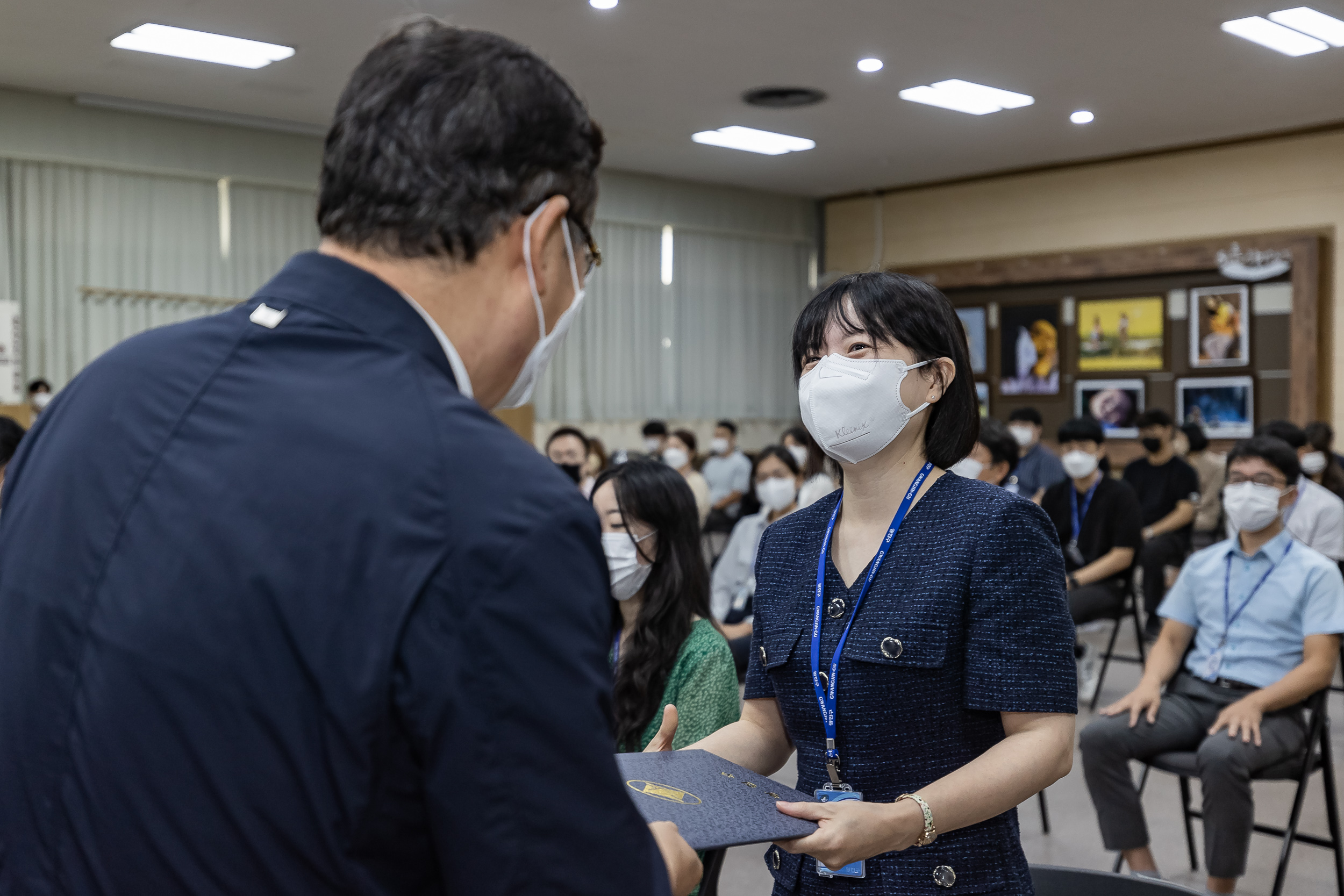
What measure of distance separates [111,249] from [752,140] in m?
5.85

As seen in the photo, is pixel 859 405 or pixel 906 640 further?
pixel 859 405

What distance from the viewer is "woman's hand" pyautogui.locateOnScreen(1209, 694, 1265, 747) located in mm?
3639

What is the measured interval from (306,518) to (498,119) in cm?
35

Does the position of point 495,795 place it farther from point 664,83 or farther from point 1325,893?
point 664,83

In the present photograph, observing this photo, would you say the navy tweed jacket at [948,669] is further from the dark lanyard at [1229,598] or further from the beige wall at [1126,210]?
the beige wall at [1126,210]

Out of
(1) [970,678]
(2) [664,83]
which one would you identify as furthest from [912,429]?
(2) [664,83]


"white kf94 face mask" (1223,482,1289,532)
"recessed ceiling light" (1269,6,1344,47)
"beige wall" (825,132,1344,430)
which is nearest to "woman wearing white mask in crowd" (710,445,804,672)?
"white kf94 face mask" (1223,482,1289,532)

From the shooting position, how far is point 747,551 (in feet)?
19.8

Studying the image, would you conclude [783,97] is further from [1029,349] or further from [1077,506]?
[1029,349]

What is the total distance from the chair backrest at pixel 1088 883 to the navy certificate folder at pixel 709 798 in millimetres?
766

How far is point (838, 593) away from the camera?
1.71 meters

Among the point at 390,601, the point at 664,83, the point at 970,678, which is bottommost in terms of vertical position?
the point at 970,678

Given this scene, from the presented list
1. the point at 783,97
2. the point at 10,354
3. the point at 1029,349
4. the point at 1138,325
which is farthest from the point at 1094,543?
the point at 10,354

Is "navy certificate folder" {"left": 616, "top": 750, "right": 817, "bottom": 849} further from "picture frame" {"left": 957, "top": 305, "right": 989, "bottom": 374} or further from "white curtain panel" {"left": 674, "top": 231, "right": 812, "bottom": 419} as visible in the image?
"picture frame" {"left": 957, "top": 305, "right": 989, "bottom": 374}
